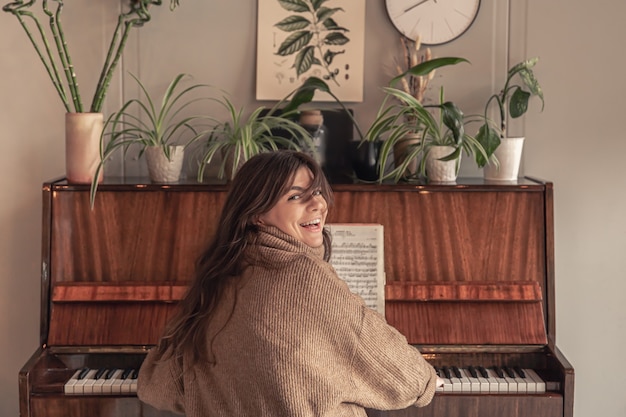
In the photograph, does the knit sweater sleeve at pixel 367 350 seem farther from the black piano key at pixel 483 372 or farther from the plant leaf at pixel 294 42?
the plant leaf at pixel 294 42

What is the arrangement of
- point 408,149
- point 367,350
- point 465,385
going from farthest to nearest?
point 408,149 < point 465,385 < point 367,350

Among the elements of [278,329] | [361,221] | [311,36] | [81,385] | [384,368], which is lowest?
[81,385]

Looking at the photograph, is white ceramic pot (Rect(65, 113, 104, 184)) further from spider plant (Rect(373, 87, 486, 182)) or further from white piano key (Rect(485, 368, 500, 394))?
white piano key (Rect(485, 368, 500, 394))

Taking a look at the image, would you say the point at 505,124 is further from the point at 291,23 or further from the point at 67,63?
the point at 67,63

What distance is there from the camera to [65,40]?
10.6 ft

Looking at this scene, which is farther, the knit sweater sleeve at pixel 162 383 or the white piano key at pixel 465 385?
the white piano key at pixel 465 385

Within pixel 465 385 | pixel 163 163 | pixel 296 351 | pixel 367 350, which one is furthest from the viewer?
pixel 163 163

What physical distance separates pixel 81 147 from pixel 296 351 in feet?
4.21

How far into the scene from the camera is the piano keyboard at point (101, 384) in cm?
266

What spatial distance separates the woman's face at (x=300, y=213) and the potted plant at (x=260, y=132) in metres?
0.72

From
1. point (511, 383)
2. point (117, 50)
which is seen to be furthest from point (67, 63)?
point (511, 383)

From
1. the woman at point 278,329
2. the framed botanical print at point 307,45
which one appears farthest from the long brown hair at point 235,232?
the framed botanical print at point 307,45

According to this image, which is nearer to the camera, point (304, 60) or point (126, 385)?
point (126, 385)

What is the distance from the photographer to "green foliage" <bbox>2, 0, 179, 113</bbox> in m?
2.99
